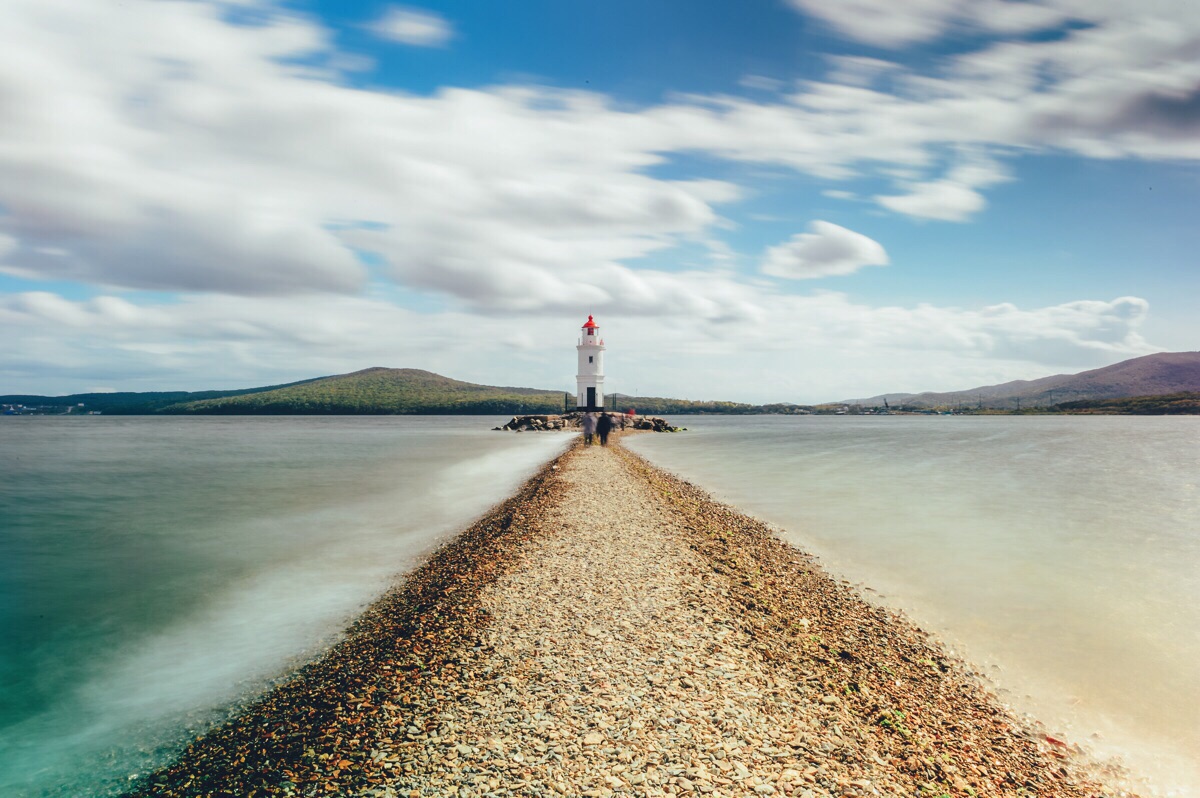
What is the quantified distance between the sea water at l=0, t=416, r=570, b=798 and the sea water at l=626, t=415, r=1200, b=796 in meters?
8.94

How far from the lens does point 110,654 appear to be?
8953 millimetres

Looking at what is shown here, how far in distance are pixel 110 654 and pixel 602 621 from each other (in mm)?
7254

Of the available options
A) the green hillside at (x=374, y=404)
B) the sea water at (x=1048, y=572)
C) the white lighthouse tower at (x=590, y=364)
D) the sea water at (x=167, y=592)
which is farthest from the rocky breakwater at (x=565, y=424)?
the green hillside at (x=374, y=404)

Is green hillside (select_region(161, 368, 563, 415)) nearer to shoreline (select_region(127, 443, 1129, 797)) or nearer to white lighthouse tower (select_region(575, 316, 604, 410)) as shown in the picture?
white lighthouse tower (select_region(575, 316, 604, 410))

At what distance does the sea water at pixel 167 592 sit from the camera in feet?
21.6

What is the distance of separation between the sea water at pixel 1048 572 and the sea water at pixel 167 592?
29.3ft

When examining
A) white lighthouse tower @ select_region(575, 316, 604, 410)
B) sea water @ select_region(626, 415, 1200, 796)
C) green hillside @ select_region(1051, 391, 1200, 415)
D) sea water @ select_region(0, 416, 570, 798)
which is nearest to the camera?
sea water @ select_region(0, 416, 570, 798)

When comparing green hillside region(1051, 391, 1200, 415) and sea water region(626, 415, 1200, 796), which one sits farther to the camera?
green hillside region(1051, 391, 1200, 415)

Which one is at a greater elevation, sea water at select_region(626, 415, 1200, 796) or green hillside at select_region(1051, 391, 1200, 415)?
green hillside at select_region(1051, 391, 1200, 415)

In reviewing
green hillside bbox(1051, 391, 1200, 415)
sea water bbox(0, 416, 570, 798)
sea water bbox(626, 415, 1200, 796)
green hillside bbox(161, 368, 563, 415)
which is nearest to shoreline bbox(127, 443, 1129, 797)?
sea water bbox(626, 415, 1200, 796)

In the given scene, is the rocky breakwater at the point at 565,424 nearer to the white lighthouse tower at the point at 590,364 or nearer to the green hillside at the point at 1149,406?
the white lighthouse tower at the point at 590,364

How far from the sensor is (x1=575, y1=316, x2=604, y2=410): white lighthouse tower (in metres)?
71.1

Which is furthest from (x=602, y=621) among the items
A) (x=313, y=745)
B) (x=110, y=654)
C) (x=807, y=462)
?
(x=807, y=462)

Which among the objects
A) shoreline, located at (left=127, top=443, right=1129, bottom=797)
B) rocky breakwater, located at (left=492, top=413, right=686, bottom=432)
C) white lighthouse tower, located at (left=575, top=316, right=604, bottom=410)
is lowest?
shoreline, located at (left=127, top=443, right=1129, bottom=797)
